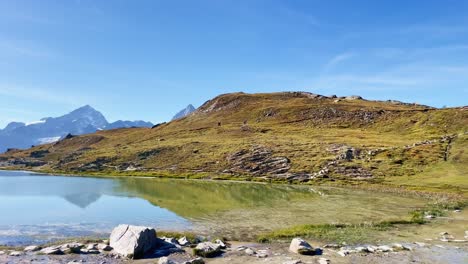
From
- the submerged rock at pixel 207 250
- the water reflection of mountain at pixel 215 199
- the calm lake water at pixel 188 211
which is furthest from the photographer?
the water reflection of mountain at pixel 215 199

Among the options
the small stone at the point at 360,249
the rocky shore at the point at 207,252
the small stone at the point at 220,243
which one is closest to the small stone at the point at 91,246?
the rocky shore at the point at 207,252

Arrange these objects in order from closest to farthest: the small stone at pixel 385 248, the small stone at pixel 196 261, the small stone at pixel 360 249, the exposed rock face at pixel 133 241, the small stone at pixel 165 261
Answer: the small stone at pixel 165 261 → the small stone at pixel 196 261 → the exposed rock face at pixel 133 241 → the small stone at pixel 360 249 → the small stone at pixel 385 248

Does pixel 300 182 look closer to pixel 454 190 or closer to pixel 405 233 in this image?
pixel 454 190

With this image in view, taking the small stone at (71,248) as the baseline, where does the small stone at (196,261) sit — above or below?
below

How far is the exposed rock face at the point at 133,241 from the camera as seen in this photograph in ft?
106

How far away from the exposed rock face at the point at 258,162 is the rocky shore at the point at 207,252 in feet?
318

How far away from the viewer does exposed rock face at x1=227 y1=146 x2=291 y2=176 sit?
137 metres

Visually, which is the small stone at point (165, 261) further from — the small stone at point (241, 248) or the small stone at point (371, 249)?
the small stone at point (371, 249)

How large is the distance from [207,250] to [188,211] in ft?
92.8

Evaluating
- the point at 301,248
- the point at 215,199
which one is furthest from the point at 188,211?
the point at 301,248

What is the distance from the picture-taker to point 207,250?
110 feet

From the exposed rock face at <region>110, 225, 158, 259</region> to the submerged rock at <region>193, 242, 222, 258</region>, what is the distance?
3994mm

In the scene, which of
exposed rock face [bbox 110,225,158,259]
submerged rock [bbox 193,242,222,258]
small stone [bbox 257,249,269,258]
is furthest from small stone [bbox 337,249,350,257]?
exposed rock face [bbox 110,225,158,259]

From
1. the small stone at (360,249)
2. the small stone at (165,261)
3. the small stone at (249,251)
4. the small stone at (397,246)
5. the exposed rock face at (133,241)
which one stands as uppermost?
the exposed rock face at (133,241)
